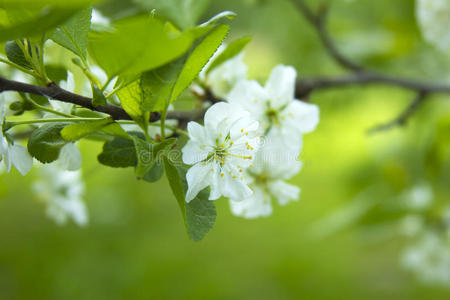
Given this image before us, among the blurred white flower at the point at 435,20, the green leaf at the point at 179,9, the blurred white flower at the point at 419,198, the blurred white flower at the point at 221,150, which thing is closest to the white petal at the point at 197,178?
the blurred white flower at the point at 221,150

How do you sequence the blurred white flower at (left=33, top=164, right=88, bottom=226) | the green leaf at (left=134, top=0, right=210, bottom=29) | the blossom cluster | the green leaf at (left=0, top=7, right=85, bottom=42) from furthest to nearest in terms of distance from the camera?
the blurred white flower at (left=33, top=164, right=88, bottom=226) < the green leaf at (left=134, top=0, right=210, bottom=29) < the blossom cluster < the green leaf at (left=0, top=7, right=85, bottom=42)

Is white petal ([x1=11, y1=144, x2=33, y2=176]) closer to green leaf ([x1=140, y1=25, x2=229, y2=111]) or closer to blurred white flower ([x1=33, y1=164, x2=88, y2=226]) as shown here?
green leaf ([x1=140, y1=25, x2=229, y2=111])

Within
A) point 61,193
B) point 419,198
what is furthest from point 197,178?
point 419,198

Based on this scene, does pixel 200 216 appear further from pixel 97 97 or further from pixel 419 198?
pixel 419 198

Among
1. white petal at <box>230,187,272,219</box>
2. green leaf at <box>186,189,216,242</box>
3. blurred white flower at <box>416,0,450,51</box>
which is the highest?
blurred white flower at <box>416,0,450,51</box>

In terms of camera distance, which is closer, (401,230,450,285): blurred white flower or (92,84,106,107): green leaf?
(92,84,106,107): green leaf

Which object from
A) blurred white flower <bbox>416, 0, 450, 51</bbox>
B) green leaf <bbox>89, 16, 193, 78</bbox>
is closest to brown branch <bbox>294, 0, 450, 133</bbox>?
blurred white flower <bbox>416, 0, 450, 51</bbox>

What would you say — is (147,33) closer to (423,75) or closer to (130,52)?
(130,52)
